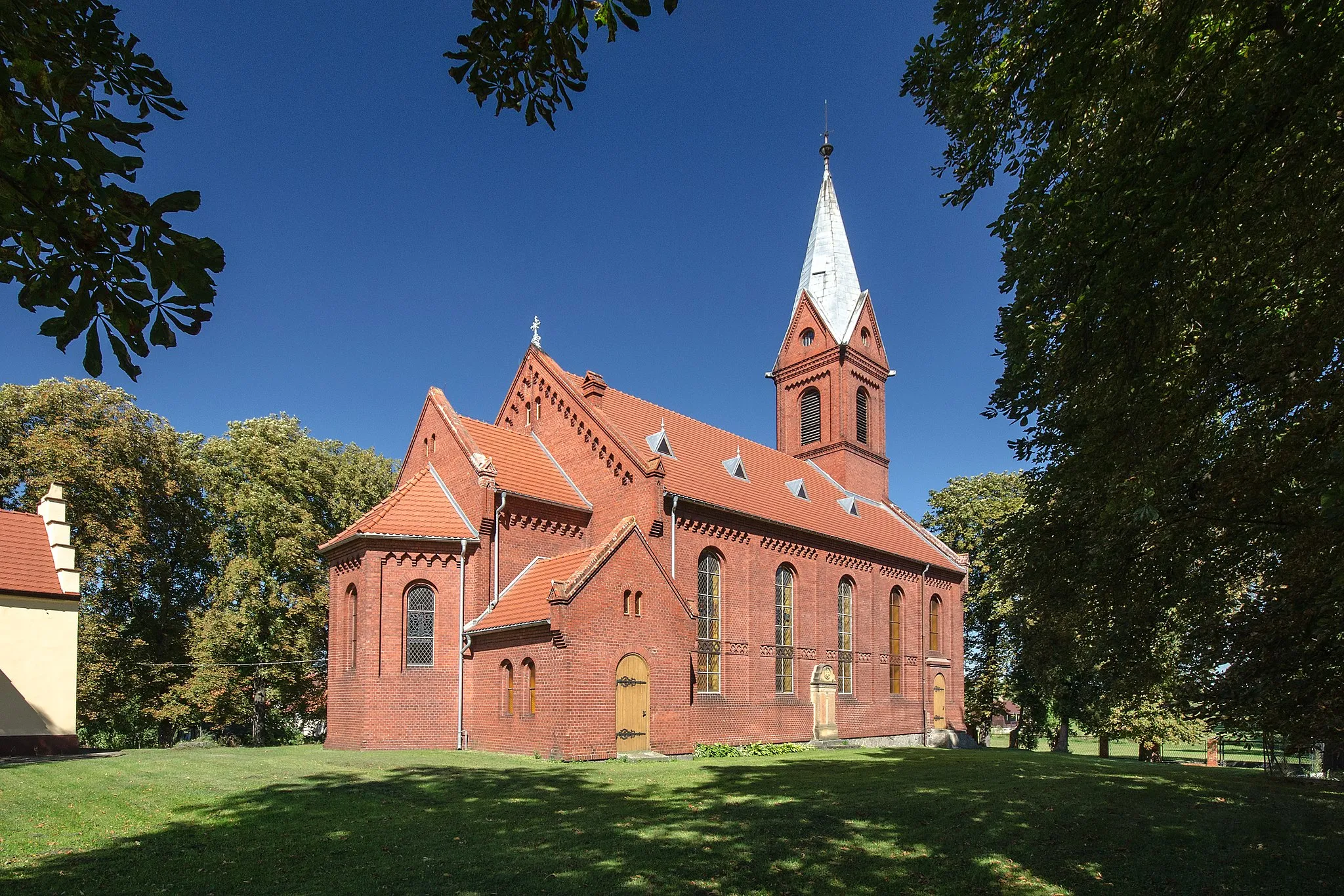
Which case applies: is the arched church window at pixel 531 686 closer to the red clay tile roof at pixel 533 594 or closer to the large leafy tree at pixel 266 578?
the red clay tile roof at pixel 533 594

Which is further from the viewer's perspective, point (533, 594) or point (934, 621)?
point (934, 621)

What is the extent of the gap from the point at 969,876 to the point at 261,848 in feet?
23.7

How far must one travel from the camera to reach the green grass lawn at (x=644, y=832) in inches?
315

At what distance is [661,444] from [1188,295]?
20.0m

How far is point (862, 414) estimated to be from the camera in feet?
130

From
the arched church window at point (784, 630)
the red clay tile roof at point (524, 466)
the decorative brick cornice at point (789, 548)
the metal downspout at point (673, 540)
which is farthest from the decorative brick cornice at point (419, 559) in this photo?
the arched church window at point (784, 630)

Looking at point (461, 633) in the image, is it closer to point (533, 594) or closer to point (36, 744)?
point (533, 594)

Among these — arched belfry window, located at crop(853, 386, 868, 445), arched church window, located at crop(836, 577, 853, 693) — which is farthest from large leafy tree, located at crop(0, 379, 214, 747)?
arched belfry window, located at crop(853, 386, 868, 445)

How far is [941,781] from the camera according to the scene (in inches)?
601

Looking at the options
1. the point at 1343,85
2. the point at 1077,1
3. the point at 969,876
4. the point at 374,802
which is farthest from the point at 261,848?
the point at 1343,85

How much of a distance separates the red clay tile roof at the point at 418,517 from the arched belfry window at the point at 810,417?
760 inches

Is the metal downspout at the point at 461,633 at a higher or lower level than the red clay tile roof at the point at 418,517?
lower

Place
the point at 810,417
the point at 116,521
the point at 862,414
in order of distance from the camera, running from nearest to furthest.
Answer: the point at 116,521 → the point at 810,417 → the point at 862,414

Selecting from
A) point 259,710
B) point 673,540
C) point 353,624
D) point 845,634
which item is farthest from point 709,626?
point 259,710
